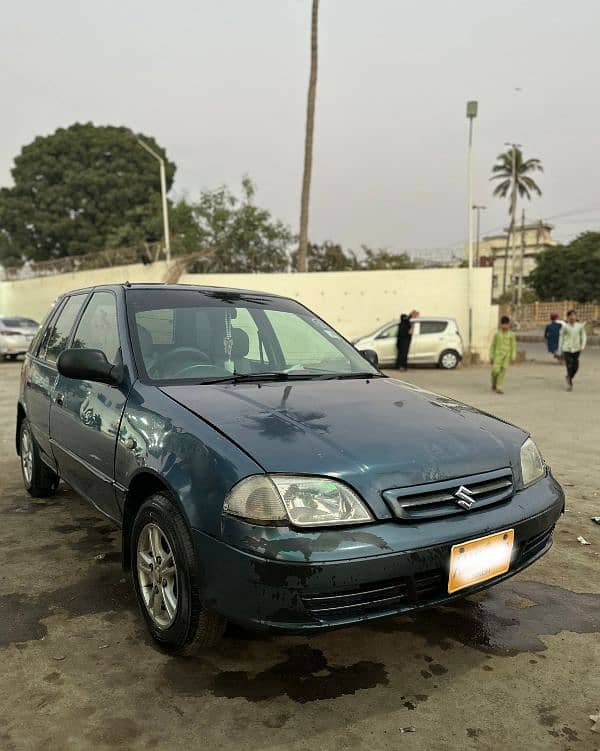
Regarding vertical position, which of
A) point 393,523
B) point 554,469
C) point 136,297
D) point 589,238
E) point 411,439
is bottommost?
point 554,469

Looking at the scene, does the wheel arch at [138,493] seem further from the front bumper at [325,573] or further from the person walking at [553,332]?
the person walking at [553,332]

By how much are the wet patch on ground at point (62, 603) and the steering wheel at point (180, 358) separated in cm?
120

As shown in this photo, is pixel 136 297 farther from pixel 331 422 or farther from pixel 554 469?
pixel 554 469

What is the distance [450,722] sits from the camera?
2.26 meters

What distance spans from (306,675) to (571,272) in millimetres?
49371

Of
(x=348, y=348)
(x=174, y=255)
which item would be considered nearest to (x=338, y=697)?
(x=348, y=348)

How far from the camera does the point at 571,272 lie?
46.8 metres

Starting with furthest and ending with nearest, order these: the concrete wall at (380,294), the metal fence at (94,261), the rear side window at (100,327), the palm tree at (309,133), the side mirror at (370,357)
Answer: the metal fence at (94,261) < the palm tree at (309,133) < the concrete wall at (380,294) < the side mirror at (370,357) < the rear side window at (100,327)

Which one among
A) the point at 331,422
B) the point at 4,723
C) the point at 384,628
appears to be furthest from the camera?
the point at 384,628

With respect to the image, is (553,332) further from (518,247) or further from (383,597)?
(518,247)

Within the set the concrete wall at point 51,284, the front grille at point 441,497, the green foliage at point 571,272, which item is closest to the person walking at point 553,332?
the concrete wall at point 51,284

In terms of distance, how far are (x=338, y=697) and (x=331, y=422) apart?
1.05m

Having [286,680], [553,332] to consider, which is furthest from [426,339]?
[286,680]

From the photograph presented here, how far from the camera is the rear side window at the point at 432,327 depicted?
17.5 metres
